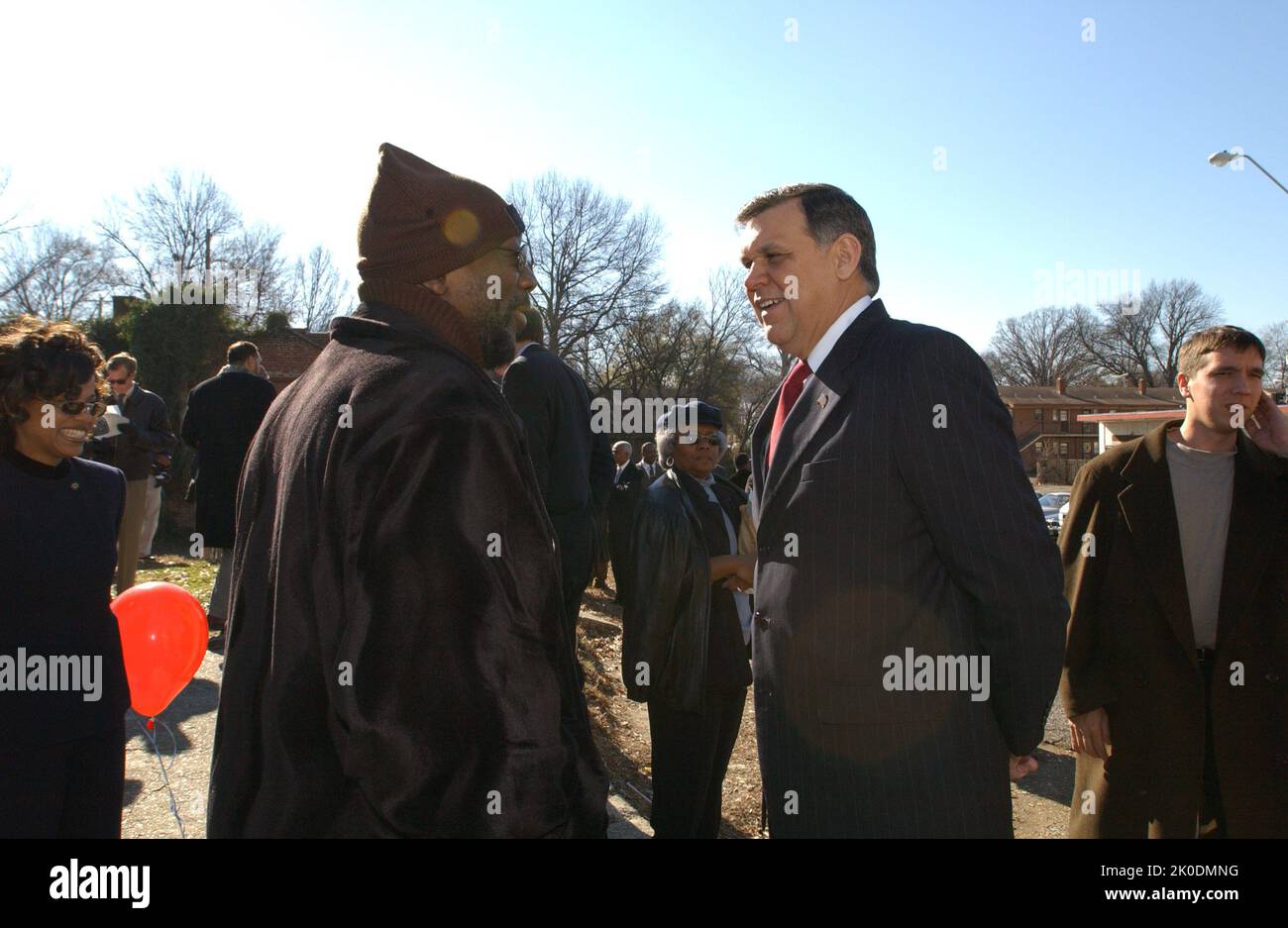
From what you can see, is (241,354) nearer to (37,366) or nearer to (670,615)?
(37,366)

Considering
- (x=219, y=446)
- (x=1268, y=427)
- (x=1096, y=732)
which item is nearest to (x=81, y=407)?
(x=219, y=446)

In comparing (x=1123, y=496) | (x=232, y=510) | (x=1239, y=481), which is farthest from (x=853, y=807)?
(x=232, y=510)

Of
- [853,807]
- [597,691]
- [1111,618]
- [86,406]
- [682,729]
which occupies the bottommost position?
[597,691]

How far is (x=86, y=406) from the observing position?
281cm

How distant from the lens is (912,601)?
208cm

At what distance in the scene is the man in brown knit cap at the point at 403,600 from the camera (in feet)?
4.96

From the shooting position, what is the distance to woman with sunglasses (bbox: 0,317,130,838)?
247cm

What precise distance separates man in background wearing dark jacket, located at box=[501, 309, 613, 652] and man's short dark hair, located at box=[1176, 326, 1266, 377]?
8.74 feet

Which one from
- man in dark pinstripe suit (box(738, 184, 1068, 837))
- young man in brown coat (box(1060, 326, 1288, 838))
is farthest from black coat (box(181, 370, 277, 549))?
young man in brown coat (box(1060, 326, 1288, 838))

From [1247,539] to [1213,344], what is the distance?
78 centimetres

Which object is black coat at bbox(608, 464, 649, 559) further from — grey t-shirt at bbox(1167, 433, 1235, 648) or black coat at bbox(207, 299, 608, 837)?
black coat at bbox(207, 299, 608, 837)

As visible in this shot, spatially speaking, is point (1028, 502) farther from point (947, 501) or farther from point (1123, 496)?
point (1123, 496)

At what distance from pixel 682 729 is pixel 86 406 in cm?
270

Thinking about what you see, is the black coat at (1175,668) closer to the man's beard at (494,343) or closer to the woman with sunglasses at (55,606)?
the man's beard at (494,343)
